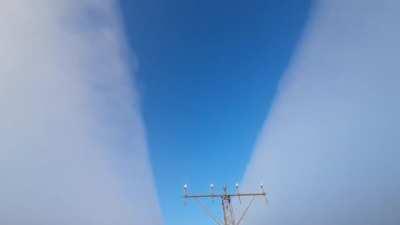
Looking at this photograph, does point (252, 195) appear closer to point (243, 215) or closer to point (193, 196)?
point (243, 215)

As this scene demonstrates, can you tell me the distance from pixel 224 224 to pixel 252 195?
15.1ft

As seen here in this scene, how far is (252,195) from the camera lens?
44312 mm

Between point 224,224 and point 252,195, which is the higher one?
point 252,195

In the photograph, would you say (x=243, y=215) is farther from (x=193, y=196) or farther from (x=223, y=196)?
(x=193, y=196)

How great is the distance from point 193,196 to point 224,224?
14.1 ft

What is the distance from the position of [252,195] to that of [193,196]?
638 centimetres

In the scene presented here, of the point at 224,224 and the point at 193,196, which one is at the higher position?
the point at 193,196

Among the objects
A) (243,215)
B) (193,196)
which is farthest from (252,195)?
(193,196)

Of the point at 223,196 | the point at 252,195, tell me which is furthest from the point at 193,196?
the point at 252,195

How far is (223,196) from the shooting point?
42.8 metres

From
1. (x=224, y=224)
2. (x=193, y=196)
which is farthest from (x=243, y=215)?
(x=193, y=196)

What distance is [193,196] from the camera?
43.4 m

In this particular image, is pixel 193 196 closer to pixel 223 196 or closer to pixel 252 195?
pixel 223 196

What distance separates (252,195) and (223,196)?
355cm
